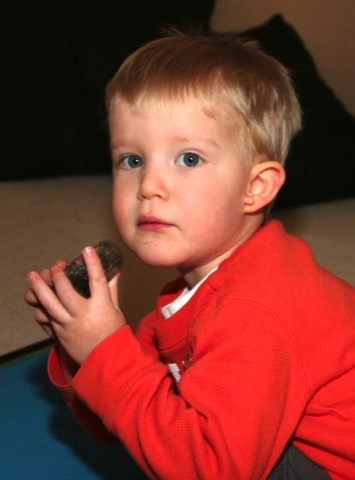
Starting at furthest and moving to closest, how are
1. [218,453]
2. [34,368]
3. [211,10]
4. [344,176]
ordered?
[211,10], [344,176], [34,368], [218,453]

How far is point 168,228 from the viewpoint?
0.87m

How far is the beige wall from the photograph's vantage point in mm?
2195

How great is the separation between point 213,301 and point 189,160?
0.16 meters

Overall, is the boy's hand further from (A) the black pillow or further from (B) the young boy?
(A) the black pillow

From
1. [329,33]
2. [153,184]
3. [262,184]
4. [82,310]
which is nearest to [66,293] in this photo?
[82,310]

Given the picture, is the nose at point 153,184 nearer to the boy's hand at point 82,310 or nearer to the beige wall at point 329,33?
the boy's hand at point 82,310

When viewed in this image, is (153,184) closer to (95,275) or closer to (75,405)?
(95,275)

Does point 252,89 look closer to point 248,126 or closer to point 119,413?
point 248,126

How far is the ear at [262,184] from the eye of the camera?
922 millimetres

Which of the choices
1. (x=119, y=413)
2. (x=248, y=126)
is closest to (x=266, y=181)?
(x=248, y=126)

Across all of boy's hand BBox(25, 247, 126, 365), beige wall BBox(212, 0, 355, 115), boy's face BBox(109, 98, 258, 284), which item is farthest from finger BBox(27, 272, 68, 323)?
beige wall BBox(212, 0, 355, 115)

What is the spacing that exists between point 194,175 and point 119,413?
0.27m

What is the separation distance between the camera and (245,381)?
75 centimetres

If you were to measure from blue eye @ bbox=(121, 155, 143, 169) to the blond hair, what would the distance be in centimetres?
6
